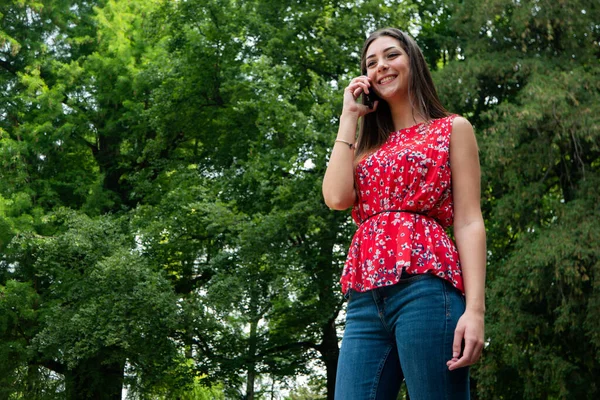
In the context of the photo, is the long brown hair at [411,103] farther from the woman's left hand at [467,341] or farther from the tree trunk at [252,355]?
the tree trunk at [252,355]

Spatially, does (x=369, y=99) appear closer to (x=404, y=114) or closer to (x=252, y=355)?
(x=404, y=114)

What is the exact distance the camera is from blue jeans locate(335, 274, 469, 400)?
227 centimetres

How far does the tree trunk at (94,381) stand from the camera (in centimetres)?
1691

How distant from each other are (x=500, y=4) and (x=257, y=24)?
5.14 meters

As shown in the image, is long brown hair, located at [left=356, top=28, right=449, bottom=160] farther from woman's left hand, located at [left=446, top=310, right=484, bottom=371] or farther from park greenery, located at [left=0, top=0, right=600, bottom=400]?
park greenery, located at [left=0, top=0, right=600, bottom=400]

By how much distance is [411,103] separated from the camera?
8.78ft

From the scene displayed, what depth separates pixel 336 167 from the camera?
8.49 ft

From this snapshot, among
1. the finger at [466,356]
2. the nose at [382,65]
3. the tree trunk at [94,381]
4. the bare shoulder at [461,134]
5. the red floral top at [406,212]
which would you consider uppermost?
the tree trunk at [94,381]

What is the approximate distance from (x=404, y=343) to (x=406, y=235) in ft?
1.01

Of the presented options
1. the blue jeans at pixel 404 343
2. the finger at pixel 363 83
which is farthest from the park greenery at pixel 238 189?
the blue jeans at pixel 404 343

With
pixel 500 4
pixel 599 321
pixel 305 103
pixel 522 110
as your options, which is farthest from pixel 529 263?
pixel 305 103

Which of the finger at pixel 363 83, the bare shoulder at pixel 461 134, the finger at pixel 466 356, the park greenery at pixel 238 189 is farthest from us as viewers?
the park greenery at pixel 238 189

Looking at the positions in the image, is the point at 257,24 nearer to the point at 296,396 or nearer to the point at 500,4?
the point at 500,4

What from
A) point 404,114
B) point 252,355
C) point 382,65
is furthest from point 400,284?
point 252,355
